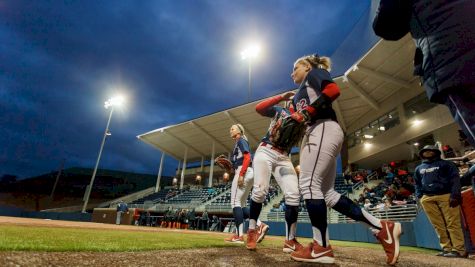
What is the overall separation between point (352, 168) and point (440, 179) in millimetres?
20783

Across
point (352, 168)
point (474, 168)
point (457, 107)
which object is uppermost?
point (352, 168)

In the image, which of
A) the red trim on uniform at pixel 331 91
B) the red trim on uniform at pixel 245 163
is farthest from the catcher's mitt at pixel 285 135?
the red trim on uniform at pixel 245 163

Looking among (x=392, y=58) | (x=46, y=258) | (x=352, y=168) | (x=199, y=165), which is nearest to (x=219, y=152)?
(x=199, y=165)

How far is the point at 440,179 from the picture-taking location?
3961 mm

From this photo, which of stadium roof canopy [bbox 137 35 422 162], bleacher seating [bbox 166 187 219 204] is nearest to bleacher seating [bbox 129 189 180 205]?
bleacher seating [bbox 166 187 219 204]

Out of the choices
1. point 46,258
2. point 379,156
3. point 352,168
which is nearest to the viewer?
point 46,258

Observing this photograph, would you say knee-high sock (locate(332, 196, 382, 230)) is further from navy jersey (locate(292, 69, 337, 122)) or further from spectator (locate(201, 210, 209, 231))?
spectator (locate(201, 210, 209, 231))

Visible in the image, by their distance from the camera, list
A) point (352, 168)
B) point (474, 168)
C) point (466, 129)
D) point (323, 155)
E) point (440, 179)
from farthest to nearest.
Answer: point (352, 168)
point (440, 179)
point (474, 168)
point (323, 155)
point (466, 129)

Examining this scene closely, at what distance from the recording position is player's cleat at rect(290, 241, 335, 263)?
1895mm

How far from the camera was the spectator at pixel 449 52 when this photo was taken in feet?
3.76

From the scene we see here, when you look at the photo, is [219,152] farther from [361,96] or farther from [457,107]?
[457,107]

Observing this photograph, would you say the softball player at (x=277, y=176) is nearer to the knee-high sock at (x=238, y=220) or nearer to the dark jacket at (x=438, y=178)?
the knee-high sock at (x=238, y=220)

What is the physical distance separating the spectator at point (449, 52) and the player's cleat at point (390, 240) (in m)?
1.27

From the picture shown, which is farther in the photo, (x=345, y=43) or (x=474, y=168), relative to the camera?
(x=345, y=43)
